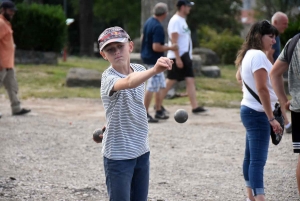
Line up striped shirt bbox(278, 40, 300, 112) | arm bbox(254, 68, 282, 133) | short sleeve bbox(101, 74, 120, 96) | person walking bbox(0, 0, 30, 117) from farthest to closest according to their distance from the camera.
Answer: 1. person walking bbox(0, 0, 30, 117)
2. arm bbox(254, 68, 282, 133)
3. striped shirt bbox(278, 40, 300, 112)
4. short sleeve bbox(101, 74, 120, 96)

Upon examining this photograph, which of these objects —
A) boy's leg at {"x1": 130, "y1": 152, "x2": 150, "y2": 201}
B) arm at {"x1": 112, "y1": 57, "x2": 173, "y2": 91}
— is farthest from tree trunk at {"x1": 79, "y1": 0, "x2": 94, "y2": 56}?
arm at {"x1": 112, "y1": 57, "x2": 173, "y2": 91}

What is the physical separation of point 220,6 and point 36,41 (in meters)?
26.6

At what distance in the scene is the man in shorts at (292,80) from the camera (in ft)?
18.6

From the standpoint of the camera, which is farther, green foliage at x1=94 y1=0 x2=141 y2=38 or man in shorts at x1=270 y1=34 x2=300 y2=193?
green foliage at x1=94 y1=0 x2=141 y2=38

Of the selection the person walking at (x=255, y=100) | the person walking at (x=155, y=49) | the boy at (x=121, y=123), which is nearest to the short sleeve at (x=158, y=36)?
the person walking at (x=155, y=49)

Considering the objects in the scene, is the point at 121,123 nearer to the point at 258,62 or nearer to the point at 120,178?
the point at 120,178

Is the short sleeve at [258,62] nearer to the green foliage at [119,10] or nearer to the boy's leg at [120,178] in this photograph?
the boy's leg at [120,178]

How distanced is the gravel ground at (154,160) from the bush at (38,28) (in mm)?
8272


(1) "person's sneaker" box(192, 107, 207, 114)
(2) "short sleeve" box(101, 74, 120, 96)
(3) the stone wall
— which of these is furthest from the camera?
(3) the stone wall

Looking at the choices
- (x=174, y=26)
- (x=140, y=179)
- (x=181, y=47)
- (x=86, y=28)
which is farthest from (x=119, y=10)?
(x=140, y=179)

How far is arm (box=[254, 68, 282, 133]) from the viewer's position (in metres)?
5.79

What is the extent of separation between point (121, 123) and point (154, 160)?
403cm

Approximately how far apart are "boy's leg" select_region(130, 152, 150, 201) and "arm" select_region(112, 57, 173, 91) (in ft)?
1.73

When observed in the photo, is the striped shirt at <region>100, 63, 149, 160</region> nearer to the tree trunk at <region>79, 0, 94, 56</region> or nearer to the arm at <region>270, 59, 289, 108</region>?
the arm at <region>270, 59, 289, 108</region>
